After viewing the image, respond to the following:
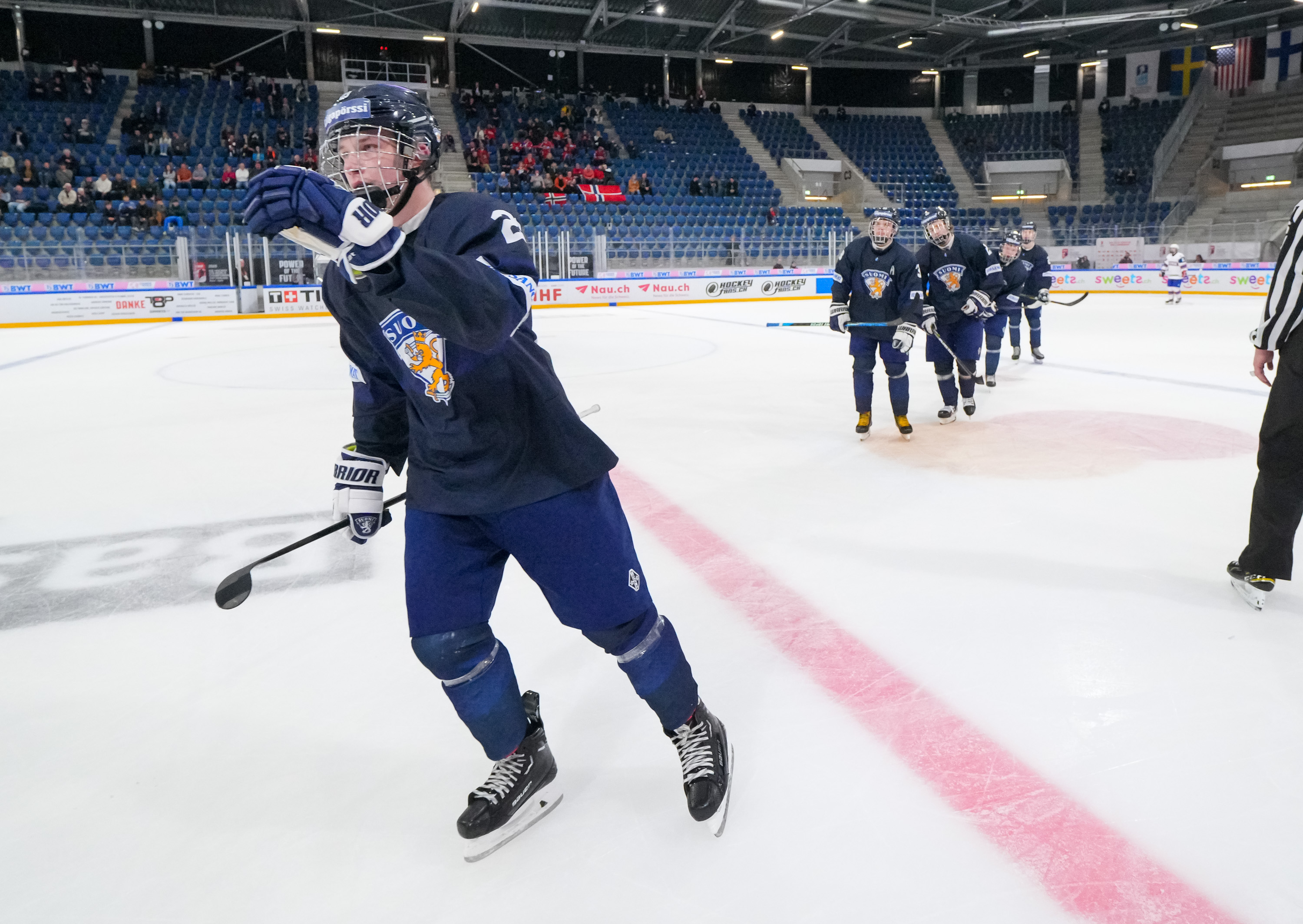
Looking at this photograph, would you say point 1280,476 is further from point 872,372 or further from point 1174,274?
point 1174,274

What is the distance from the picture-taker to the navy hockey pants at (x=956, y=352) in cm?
588

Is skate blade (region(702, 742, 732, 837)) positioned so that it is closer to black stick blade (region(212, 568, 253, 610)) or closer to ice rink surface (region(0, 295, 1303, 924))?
ice rink surface (region(0, 295, 1303, 924))

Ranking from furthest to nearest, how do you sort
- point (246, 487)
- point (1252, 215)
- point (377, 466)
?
1. point (1252, 215)
2. point (246, 487)
3. point (377, 466)

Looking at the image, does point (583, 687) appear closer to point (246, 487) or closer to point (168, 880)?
point (168, 880)

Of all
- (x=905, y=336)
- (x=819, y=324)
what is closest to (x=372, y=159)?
(x=905, y=336)

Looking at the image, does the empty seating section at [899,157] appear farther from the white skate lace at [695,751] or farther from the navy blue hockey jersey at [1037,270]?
the white skate lace at [695,751]

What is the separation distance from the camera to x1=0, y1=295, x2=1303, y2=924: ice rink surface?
156 cm

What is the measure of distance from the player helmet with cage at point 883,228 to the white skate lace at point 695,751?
156 inches

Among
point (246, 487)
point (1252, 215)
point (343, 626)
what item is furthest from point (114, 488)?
point (1252, 215)

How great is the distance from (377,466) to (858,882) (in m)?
1.23

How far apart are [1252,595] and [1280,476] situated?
0.40 meters

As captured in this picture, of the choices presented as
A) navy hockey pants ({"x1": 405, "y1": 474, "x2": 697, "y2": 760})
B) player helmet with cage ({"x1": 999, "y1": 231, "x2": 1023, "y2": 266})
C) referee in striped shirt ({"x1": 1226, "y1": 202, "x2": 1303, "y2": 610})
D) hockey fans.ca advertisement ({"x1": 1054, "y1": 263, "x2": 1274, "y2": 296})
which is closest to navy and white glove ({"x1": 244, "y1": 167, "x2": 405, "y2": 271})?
navy hockey pants ({"x1": 405, "y1": 474, "x2": 697, "y2": 760})

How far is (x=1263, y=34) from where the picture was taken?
26781mm

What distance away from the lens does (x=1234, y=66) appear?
1086 inches
